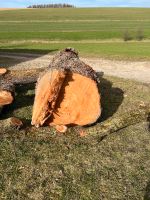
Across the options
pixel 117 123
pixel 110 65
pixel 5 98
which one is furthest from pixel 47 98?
pixel 110 65

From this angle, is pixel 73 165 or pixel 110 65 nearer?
pixel 73 165

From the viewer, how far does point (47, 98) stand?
8.75 meters

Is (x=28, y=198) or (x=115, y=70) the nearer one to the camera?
(x=28, y=198)

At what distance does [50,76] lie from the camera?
914 cm

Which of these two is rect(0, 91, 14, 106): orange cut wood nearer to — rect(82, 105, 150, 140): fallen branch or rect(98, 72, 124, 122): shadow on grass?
rect(82, 105, 150, 140): fallen branch

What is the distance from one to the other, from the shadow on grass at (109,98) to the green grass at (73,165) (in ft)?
3.62

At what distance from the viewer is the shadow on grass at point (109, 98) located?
34.4 feet

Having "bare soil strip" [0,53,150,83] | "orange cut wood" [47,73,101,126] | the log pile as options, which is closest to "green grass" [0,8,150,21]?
"bare soil strip" [0,53,150,83]

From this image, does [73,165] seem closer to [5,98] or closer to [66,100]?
[66,100]

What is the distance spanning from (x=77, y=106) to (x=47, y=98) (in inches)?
25.9

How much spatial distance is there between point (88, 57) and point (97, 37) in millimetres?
16521

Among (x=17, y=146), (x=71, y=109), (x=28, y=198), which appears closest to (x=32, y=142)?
(x=17, y=146)

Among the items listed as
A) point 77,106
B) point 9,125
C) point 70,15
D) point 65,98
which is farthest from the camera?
point 70,15

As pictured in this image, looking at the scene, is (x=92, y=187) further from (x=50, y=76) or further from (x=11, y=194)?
(x=50, y=76)
